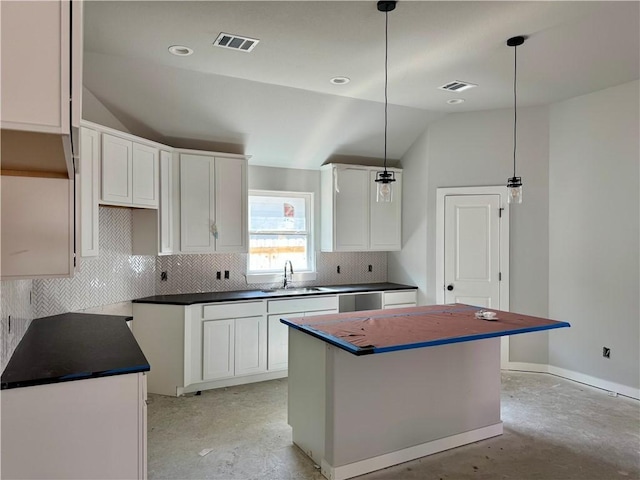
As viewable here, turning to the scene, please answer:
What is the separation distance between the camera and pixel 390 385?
111 inches

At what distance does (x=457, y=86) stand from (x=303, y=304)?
107 inches

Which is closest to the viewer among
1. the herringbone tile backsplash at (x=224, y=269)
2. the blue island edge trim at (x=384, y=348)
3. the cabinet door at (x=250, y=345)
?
the blue island edge trim at (x=384, y=348)

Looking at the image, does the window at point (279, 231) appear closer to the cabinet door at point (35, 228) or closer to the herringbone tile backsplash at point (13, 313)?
the herringbone tile backsplash at point (13, 313)

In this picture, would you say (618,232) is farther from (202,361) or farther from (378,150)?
(202,361)

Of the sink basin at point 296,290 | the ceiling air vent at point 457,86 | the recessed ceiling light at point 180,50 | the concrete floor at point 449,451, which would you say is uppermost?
the ceiling air vent at point 457,86

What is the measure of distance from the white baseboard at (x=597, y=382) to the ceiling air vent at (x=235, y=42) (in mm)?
4467

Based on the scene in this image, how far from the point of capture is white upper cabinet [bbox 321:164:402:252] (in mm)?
5180

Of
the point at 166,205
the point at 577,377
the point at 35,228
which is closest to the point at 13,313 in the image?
the point at 35,228

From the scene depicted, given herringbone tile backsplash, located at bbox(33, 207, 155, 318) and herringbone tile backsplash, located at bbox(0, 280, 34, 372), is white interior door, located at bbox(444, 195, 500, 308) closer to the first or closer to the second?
herringbone tile backsplash, located at bbox(33, 207, 155, 318)

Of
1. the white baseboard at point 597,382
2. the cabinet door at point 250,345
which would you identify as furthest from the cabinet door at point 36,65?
the white baseboard at point 597,382

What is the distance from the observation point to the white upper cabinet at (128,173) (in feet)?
11.1

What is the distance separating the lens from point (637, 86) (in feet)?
12.7

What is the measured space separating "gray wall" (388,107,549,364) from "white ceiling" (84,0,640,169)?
0.70ft

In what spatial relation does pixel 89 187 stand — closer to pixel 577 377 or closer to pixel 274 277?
pixel 274 277
